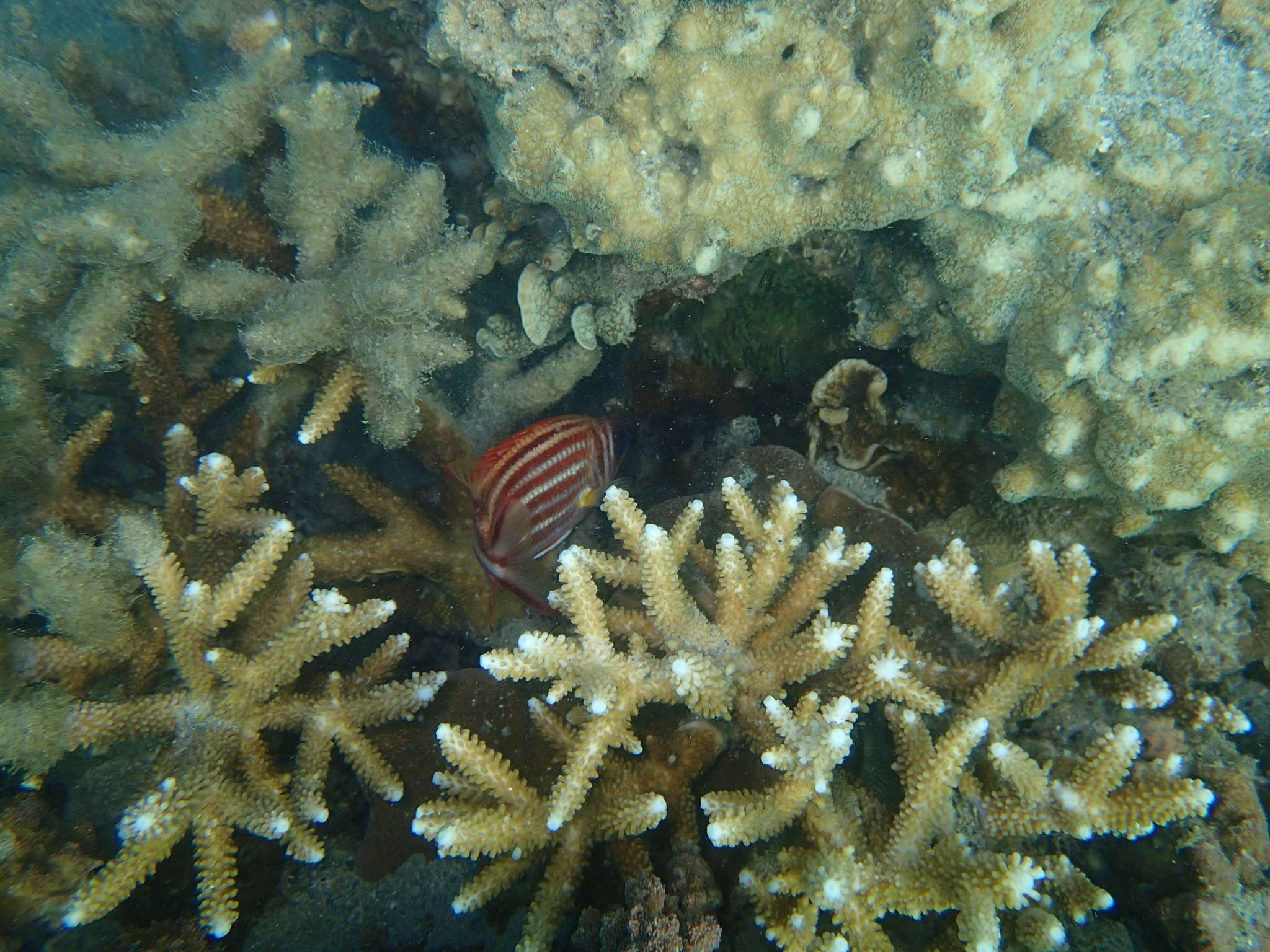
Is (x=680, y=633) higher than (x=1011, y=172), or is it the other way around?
(x=1011, y=172)

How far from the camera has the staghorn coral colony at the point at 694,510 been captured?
6.32 feet

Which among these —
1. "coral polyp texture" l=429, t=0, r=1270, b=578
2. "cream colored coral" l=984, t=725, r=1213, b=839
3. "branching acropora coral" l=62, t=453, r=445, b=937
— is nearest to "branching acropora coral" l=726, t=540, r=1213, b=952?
"cream colored coral" l=984, t=725, r=1213, b=839

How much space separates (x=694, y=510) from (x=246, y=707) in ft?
5.93

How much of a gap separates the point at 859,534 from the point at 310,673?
7.37 ft

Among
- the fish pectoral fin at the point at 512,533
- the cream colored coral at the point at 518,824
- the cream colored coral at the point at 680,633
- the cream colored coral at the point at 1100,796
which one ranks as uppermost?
the fish pectoral fin at the point at 512,533

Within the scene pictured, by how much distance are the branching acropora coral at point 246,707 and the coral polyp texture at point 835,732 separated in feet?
1.56

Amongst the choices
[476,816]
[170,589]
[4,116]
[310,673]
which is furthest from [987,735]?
[4,116]

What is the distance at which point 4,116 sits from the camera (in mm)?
2672

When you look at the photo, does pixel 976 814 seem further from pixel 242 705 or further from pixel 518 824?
pixel 242 705

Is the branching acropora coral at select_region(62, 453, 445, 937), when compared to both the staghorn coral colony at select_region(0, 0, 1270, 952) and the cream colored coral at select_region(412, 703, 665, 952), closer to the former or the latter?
the staghorn coral colony at select_region(0, 0, 1270, 952)

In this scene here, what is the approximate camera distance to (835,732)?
179cm

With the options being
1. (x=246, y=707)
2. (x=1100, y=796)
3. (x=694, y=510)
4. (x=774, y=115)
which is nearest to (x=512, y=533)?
(x=694, y=510)

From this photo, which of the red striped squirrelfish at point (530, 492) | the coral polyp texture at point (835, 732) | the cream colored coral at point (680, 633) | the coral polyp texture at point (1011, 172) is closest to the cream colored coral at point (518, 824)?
the coral polyp texture at point (835, 732)

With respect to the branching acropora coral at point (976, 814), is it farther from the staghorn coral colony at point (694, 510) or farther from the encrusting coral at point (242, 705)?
the encrusting coral at point (242, 705)
